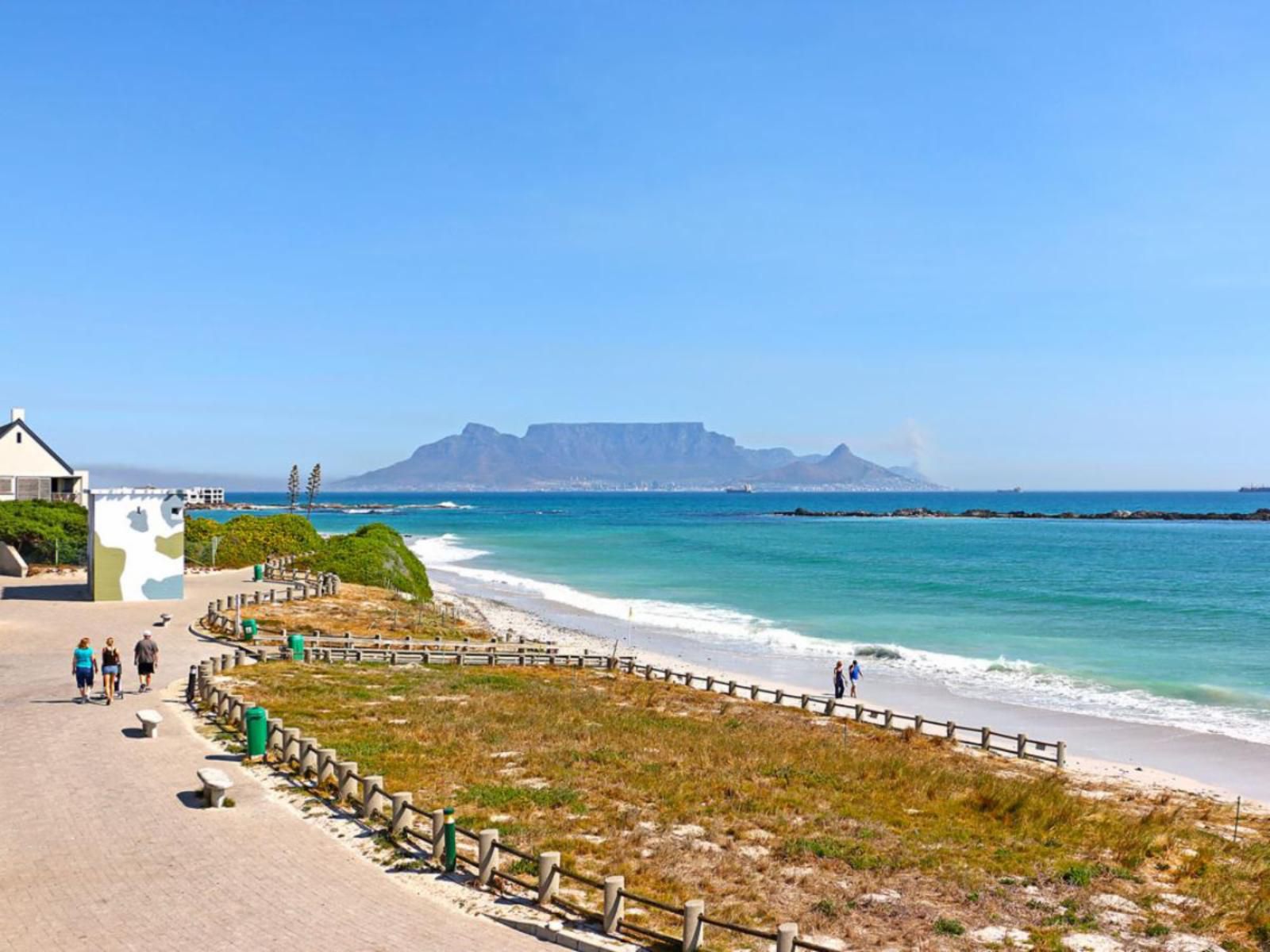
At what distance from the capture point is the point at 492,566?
92312 mm

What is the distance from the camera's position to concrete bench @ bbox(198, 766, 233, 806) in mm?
17094

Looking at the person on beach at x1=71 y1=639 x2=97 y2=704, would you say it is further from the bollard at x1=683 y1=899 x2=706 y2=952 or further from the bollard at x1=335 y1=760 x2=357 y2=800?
the bollard at x1=683 y1=899 x2=706 y2=952

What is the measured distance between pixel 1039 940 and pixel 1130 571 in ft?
262

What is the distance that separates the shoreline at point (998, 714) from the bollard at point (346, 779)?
1856 cm

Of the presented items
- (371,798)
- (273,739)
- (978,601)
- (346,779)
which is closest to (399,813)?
(371,798)

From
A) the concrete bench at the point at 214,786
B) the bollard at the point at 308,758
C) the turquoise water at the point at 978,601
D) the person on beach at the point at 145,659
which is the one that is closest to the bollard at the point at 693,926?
the concrete bench at the point at 214,786

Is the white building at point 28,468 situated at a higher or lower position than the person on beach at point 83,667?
higher

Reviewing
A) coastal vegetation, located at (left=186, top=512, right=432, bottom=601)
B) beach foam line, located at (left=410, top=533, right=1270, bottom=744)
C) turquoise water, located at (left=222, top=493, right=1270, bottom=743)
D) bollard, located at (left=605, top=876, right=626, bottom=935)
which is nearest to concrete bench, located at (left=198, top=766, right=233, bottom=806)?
bollard, located at (left=605, top=876, right=626, bottom=935)

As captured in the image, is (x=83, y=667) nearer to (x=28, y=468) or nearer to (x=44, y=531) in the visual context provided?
(x=44, y=531)

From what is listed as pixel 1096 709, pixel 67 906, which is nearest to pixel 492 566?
pixel 1096 709

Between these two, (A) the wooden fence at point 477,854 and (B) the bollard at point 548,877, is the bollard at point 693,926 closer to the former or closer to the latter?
(A) the wooden fence at point 477,854

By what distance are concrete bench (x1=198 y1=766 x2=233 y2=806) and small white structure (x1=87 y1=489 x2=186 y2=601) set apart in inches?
1109

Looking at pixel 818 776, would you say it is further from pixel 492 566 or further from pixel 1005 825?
pixel 492 566

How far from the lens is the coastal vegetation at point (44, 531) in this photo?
54.9 metres
